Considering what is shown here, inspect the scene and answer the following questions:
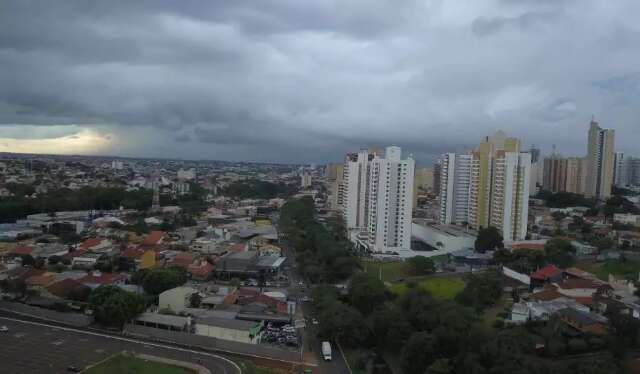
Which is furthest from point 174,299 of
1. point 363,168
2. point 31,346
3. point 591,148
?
point 591,148

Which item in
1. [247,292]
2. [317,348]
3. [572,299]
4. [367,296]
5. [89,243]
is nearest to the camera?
[317,348]

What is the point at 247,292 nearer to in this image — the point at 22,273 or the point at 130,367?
the point at 130,367

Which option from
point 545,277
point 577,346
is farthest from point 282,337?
point 545,277

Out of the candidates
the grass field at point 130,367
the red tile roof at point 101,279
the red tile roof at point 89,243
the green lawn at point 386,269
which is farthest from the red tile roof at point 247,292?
the red tile roof at point 89,243

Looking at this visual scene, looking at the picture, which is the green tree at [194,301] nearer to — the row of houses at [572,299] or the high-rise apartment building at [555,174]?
the row of houses at [572,299]

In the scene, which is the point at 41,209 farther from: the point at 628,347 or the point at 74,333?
the point at 628,347
